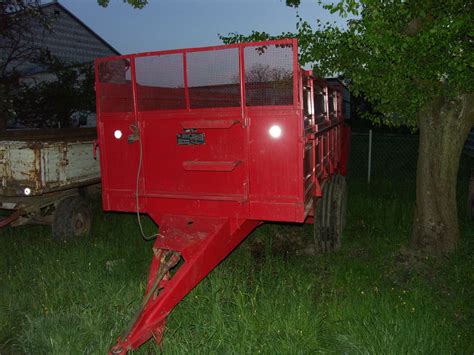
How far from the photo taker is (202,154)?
4.40 meters

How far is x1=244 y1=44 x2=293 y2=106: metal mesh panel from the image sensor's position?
4.00m

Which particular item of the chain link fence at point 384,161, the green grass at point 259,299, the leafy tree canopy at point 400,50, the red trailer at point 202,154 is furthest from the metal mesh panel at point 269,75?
the chain link fence at point 384,161

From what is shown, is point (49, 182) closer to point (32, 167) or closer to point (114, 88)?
point (32, 167)

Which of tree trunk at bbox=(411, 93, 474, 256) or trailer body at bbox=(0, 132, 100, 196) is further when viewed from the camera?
trailer body at bbox=(0, 132, 100, 196)

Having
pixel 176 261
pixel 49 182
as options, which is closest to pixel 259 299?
pixel 176 261

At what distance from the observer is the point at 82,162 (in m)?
7.01

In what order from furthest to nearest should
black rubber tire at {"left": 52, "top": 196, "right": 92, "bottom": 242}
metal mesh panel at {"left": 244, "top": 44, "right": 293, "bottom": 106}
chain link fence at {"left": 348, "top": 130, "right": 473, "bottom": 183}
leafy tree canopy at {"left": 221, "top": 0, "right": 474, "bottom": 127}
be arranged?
chain link fence at {"left": 348, "top": 130, "right": 473, "bottom": 183}
black rubber tire at {"left": 52, "top": 196, "right": 92, "bottom": 242}
leafy tree canopy at {"left": 221, "top": 0, "right": 474, "bottom": 127}
metal mesh panel at {"left": 244, "top": 44, "right": 293, "bottom": 106}

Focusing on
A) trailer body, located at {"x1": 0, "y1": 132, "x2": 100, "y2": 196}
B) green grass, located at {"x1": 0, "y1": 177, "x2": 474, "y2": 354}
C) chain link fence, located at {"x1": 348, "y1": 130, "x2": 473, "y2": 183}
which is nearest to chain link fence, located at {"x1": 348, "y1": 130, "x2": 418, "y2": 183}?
chain link fence, located at {"x1": 348, "y1": 130, "x2": 473, "y2": 183}

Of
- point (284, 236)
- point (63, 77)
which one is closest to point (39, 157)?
point (284, 236)

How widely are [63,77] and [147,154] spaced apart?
12.1m

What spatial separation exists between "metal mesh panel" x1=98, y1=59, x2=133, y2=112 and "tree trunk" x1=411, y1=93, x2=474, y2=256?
143 inches

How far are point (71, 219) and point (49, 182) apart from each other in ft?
2.43

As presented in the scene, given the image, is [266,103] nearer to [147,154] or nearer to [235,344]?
[147,154]

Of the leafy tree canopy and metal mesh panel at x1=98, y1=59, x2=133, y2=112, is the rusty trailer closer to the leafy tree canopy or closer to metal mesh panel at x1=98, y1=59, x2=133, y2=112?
metal mesh panel at x1=98, y1=59, x2=133, y2=112
